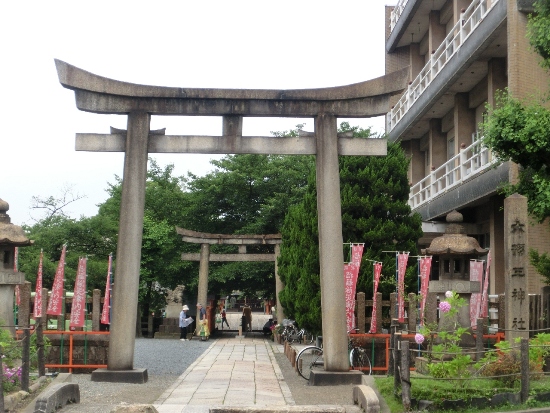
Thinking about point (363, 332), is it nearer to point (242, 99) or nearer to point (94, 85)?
point (242, 99)

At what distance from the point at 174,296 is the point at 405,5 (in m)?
24.0

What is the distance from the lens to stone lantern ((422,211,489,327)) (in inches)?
631

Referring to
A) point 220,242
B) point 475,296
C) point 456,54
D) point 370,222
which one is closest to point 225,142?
point 370,222

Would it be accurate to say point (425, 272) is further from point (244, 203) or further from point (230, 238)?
point (244, 203)

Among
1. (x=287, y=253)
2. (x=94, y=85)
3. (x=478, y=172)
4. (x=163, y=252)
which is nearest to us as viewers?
(x=94, y=85)

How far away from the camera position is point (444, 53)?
2575 centimetres

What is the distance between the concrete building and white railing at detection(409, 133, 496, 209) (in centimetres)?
3

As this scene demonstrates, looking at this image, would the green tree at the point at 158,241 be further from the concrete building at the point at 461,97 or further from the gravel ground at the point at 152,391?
the gravel ground at the point at 152,391

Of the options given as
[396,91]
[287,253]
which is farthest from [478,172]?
[287,253]

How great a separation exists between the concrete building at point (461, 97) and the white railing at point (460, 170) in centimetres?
3

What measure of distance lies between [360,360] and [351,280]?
7.27 ft

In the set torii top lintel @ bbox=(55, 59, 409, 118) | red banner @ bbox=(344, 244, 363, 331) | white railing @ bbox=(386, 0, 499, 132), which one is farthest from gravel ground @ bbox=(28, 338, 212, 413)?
white railing @ bbox=(386, 0, 499, 132)

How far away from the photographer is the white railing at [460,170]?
21922 mm

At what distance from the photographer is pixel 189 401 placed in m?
12.9
